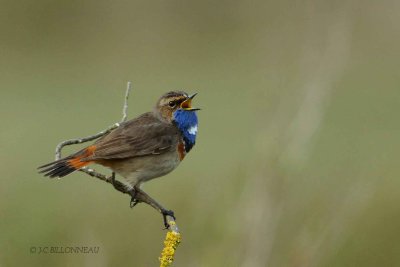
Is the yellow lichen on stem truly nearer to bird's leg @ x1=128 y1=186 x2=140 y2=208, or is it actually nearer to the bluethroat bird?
bird's leg @ x1=128 y1=186 x2=140 y2=208

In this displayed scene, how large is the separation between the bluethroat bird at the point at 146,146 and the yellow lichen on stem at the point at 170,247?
966 millimetres

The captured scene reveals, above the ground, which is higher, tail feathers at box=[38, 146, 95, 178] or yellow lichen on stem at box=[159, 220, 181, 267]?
tail feathers at box=[38, 146, 95, 178]

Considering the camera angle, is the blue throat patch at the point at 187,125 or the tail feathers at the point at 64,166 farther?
the blue throat patch at the point at 187,125

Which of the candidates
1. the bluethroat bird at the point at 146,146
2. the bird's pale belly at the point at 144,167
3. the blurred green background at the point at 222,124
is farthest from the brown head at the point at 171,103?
the blurred green background at the point at 222,124

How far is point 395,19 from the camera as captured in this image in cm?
1956

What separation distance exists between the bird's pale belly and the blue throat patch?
15 cm

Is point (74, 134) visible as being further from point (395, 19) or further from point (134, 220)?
point (395, 19)

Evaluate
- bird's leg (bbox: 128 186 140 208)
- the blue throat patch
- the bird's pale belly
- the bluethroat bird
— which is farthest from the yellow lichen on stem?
the blue throat patch

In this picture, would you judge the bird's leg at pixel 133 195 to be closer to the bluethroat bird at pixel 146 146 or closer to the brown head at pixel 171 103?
the bluethroat bird at pixel 146 146

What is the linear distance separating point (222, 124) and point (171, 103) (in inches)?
351

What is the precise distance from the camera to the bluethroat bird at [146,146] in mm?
5703

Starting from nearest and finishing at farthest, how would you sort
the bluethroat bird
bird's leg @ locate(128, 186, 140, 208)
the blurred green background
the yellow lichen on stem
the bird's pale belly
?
the yellow lichen on stem, bird's leg @ locate(128, 186, 140, 208), the bluethroat bird, the bird's pale belly, the blurred green background

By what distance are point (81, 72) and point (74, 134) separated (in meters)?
6.71

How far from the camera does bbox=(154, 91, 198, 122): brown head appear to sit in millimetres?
6129
